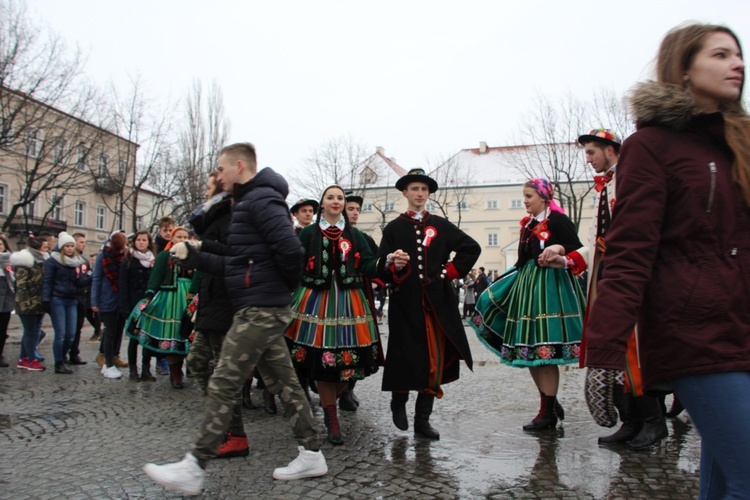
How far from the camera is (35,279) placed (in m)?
9.27

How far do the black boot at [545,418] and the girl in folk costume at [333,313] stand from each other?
1353 millimetres

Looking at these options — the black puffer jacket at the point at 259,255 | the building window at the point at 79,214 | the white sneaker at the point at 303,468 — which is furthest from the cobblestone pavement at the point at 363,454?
the building window at the point at 79,214

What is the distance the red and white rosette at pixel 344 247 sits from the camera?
5238 mm

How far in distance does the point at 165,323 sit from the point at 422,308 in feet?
12.3

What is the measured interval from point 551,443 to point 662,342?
10.2 ft

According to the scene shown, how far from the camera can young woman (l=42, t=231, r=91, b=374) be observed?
8641 mm

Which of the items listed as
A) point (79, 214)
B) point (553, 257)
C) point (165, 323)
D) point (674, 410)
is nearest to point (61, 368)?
point (165, 323)

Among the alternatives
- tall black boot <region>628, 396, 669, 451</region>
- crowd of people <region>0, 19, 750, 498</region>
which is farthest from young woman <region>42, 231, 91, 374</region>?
tall black boot <region>628, 396, 669, 451</region>

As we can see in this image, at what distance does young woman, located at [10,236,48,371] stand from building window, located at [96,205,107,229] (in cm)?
4391

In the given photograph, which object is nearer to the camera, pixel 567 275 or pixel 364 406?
pixel 567 275

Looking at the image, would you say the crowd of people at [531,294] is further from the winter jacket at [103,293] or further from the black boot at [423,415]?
the winter jacket at [103,293]

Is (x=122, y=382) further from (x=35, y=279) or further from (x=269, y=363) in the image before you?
(x=269, y=363)

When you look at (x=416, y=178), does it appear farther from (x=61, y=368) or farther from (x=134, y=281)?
(x=61, y=368)

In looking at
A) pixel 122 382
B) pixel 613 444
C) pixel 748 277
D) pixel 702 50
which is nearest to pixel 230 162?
pixel 702 50
